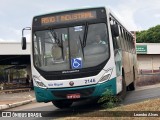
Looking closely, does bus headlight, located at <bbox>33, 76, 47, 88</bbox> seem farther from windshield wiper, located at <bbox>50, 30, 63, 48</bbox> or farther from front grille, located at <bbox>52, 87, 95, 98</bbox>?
windshield wiper, located at <bbox>50, 30, 63, 48</bbox>

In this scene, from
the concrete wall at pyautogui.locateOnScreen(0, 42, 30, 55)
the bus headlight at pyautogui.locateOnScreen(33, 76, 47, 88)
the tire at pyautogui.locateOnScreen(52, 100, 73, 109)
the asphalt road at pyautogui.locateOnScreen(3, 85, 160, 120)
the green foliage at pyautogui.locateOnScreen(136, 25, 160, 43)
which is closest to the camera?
the bus headlight at pyautogui.locateOnScreen(33, 76, 47, 88)

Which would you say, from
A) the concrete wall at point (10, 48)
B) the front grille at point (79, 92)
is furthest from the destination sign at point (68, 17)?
the concrete wall at point (10, 48)

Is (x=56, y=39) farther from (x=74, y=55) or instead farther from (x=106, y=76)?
(x=106, y=76)

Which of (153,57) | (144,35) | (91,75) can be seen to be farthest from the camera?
(144,35)

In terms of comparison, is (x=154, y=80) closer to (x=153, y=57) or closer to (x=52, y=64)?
(x=52, y=64)

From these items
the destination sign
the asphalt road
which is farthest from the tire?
the destination sign

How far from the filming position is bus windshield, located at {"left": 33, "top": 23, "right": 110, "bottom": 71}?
1347 cm

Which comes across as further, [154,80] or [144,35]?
[144,35]

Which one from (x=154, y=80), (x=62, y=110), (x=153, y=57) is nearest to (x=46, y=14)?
(x=62, y=110)

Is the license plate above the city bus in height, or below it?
below

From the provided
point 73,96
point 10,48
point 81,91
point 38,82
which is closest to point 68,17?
point 38,82

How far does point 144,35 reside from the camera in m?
103

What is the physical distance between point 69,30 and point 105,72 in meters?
1.83

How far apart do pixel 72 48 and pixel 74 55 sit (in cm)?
24
